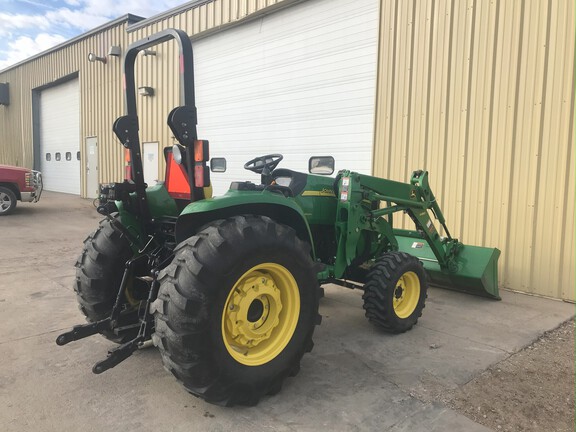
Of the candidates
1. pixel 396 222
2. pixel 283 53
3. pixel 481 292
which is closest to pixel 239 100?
pixel 283 53

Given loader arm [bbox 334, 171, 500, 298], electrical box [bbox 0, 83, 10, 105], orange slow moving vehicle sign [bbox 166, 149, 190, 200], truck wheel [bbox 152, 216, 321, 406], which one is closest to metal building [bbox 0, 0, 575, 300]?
loader arm [bbox 334, 171, 500, 298]

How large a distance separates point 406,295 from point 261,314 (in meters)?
1.90

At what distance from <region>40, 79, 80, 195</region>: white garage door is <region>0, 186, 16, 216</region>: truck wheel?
594 cm

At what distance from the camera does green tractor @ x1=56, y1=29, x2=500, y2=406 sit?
2.52 meters

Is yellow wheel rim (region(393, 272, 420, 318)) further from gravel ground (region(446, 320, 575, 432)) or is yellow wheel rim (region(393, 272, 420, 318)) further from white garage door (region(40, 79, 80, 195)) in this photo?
white garage door (region(40, 79, 80, 195))

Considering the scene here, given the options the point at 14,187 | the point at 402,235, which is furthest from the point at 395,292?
the point at 14,187

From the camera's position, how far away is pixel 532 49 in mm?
5484

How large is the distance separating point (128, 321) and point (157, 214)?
0.80 m

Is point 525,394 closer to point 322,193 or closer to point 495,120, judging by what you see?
point 322,193

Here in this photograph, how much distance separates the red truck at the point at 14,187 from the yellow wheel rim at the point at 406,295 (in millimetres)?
11003

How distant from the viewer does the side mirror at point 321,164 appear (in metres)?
8.09

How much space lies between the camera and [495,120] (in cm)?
584

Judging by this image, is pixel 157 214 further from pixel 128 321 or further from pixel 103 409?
pixel 103 409

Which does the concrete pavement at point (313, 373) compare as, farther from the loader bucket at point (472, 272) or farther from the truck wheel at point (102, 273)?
the truck wheel at point (102, 273)
